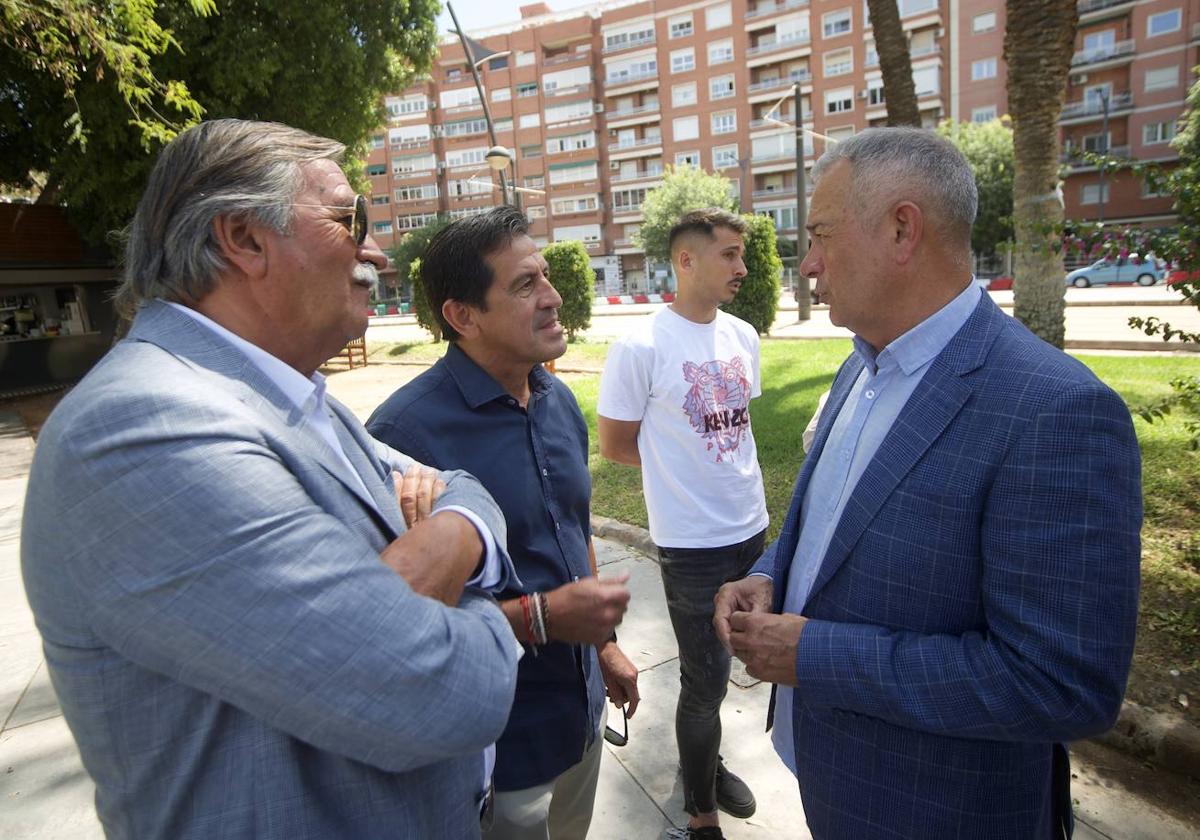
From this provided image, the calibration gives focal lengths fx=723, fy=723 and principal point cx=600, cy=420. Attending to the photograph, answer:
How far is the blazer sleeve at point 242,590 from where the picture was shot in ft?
2.96

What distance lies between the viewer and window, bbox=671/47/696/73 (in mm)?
56250

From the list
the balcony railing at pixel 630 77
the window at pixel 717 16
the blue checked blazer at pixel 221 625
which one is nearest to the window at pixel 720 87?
the window at pixel 717 16

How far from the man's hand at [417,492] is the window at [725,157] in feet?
195

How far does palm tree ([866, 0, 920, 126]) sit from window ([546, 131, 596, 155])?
57226 millimetres

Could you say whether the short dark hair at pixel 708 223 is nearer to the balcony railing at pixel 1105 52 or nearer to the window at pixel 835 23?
the balcony railing at pixel 1105 52

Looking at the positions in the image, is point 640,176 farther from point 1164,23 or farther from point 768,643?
point 768,643

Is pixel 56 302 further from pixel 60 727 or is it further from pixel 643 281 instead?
pixel 643 281

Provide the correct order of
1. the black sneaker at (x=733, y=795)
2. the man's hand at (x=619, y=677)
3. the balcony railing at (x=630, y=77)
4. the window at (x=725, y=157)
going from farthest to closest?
1. the balcony railing at (x=630, y=77)
2. the window at (x=725, y=157)
3. the black sneaker at (x=733, y=795)
4. the man's hand at (x=619, y=677)

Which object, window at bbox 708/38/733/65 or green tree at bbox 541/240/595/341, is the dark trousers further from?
window at bbox 708/38/733/65

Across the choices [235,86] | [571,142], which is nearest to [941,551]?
[235,86]

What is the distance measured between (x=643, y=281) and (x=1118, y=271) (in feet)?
119

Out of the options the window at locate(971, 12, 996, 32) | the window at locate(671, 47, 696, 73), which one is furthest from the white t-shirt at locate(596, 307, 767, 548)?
the window at locate(671, 47, 696, 73)

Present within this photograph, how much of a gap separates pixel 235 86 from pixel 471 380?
1514cm

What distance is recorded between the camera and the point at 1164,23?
41.8 metres
